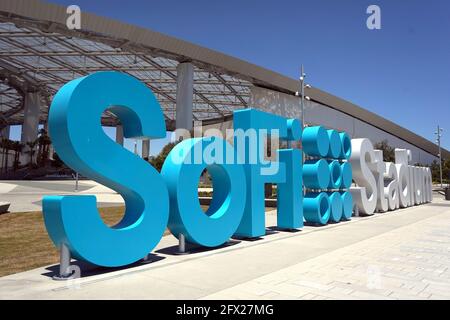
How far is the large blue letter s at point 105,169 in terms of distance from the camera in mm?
5977

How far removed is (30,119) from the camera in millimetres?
51719

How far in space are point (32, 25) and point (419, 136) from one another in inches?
2937

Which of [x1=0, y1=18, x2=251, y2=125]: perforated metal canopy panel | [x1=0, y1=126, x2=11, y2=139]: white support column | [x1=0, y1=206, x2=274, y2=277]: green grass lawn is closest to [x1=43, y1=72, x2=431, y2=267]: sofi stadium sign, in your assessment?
[x1=0, y1=206, x2=274, y2=277]: green grass lawn

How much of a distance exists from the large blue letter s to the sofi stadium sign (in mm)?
18

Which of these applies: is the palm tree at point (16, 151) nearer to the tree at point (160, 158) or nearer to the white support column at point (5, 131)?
the white support column at point (5, 131)

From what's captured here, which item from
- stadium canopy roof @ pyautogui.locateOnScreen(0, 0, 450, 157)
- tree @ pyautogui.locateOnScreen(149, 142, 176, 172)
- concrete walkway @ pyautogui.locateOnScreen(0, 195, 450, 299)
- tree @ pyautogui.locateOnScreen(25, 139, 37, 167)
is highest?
stadium canopy roof @ pyautogui.locateOnScreen(0, 0, 450, 157)

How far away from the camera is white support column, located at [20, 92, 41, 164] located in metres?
49.8

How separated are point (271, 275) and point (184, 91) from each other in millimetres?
28762

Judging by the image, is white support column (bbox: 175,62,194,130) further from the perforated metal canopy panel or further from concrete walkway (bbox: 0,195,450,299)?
concrete walkway (bbox: 0,195,450,299)

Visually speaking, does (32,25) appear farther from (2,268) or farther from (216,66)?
(2,268)

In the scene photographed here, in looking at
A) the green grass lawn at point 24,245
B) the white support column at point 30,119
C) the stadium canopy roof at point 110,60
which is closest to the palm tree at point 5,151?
the white support column at point 30,119

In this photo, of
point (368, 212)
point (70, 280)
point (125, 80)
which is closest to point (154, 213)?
point (70, 280)

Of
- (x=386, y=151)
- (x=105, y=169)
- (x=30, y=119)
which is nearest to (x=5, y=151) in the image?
(x=30, y=119)

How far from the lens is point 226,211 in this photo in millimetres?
9047
